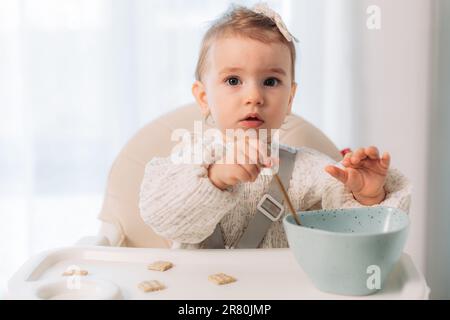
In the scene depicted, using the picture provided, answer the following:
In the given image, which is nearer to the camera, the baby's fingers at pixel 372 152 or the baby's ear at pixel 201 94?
the baby's fingers at pixel 372 152

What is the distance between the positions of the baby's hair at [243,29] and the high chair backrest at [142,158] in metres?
0.22

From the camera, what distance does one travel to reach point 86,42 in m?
1.67

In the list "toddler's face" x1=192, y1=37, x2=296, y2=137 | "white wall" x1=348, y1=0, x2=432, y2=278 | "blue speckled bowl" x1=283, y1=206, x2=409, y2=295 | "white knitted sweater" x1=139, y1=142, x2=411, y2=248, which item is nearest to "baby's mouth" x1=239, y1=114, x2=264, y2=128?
"toddler's face" x1=192, y1=37, x2=296, y2=137

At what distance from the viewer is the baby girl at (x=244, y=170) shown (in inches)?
32.0

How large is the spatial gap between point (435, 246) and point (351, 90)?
518 millimetres

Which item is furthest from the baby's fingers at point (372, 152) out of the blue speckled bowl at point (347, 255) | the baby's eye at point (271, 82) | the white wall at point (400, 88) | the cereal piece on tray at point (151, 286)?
the white wall at point (400, 88)

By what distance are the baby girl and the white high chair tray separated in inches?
2.5

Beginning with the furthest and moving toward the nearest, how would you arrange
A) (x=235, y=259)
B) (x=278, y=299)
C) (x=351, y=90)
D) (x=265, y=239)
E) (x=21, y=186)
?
(x=21, y=186) < (x=351, y=90) < (x=265, y=239) < (x=235, y=259) < (x=278, y=299)

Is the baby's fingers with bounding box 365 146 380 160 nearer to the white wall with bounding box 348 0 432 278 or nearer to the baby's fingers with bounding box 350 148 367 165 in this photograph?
the baby's fingers with bounding box 350 148 367 165

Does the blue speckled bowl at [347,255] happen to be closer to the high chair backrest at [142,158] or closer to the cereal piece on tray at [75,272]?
the cereal piece on tray at [75,272]

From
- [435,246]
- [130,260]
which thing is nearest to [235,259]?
[130,260]

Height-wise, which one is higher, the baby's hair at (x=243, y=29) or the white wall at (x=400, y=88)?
the baby's hair at (x=243, y=29)

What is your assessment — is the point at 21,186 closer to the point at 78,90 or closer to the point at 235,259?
the point at 78,90

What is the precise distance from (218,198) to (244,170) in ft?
0.25
